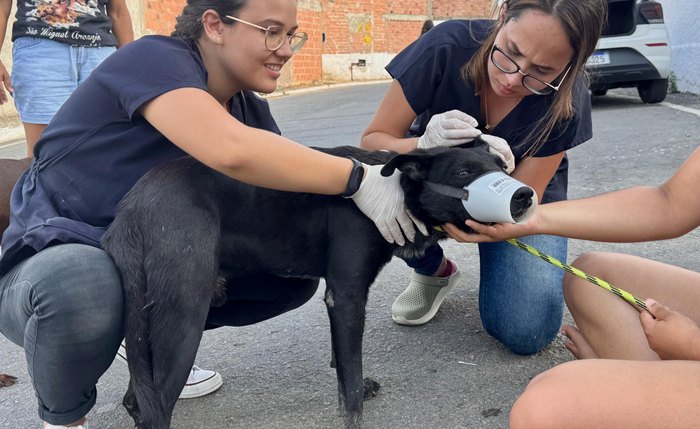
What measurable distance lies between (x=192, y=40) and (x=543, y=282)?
5.70ft

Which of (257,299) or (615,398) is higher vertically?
(615,398)

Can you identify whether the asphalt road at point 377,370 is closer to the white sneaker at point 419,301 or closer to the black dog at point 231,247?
the white sneaker at point 419,301

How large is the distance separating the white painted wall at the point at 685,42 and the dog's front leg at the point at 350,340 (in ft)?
34.1

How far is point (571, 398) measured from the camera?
160 centimetres

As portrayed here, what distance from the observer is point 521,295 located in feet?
9.34

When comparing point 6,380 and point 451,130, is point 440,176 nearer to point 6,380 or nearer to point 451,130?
point 451,130

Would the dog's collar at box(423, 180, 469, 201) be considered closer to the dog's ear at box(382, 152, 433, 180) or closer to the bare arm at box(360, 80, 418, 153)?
the dog's ear at box(382, 152, 433, 180)

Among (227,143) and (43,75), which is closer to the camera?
(227,143)

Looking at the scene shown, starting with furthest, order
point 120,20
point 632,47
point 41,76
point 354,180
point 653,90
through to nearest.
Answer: point 653,90
point 632,47
point 120,20
point 41,76
point 354,180

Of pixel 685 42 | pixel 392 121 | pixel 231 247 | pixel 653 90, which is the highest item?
pixel 392 121

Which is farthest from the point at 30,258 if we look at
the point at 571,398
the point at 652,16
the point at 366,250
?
the point at 652,16

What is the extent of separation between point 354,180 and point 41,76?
2.46 meters

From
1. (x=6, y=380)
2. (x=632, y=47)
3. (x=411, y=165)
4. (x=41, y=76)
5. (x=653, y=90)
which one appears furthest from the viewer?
(x=653, y=90)

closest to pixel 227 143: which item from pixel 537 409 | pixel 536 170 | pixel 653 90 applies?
pixel 537 409
